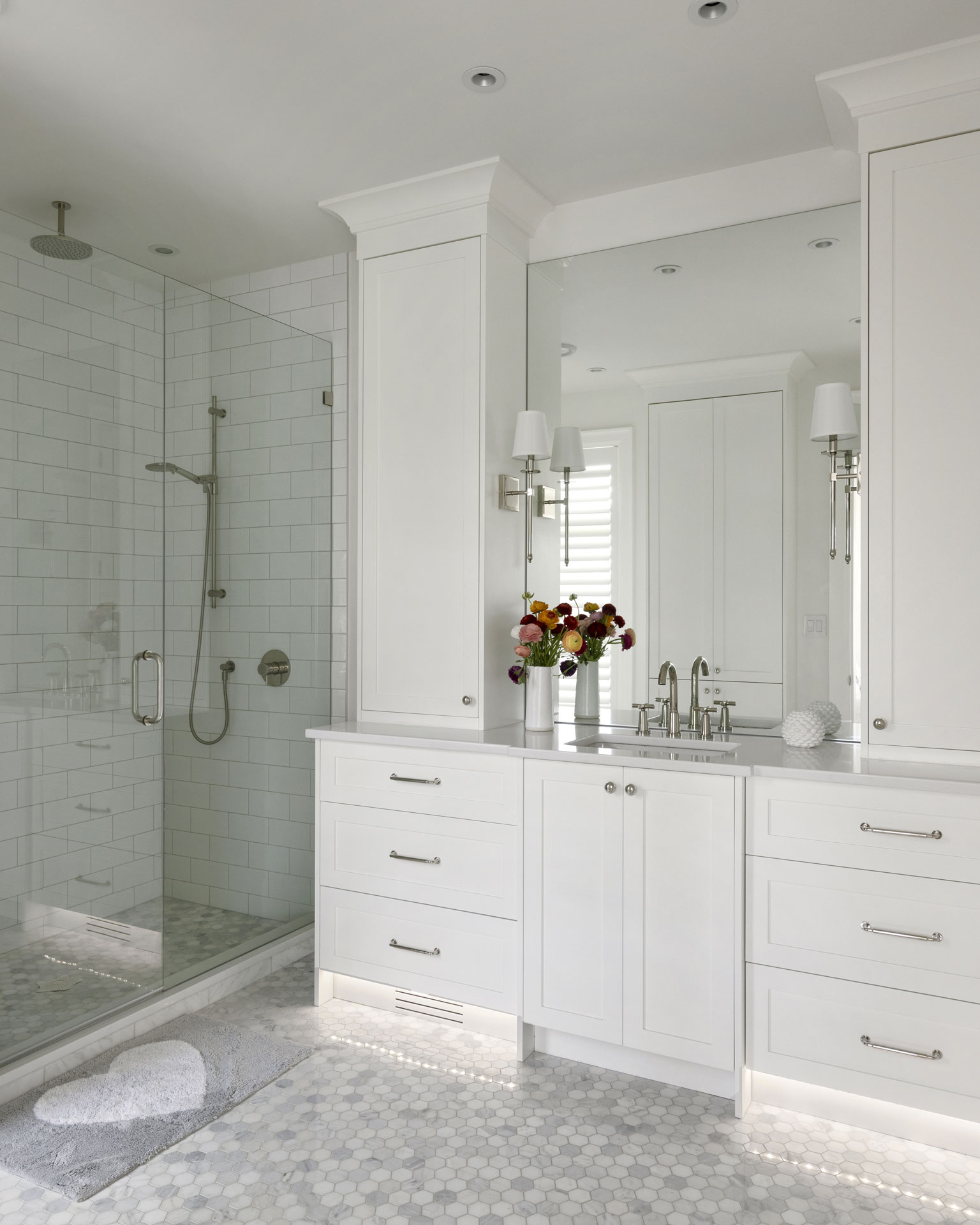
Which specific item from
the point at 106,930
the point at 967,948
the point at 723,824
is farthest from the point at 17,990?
the point at 967,948

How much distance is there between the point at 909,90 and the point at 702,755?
→ 5.92 ft

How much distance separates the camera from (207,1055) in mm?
2479

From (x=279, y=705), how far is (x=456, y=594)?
87cm

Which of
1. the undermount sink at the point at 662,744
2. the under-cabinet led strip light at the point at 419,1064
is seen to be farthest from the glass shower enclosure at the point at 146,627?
the undermount sink at the point at 662,744

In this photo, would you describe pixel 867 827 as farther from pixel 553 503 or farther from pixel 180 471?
pixel 180 471

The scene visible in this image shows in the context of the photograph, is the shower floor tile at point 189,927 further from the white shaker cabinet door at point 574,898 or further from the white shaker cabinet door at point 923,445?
the white shaker cabinet door at point 923,445

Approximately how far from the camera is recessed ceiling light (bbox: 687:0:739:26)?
1.95m

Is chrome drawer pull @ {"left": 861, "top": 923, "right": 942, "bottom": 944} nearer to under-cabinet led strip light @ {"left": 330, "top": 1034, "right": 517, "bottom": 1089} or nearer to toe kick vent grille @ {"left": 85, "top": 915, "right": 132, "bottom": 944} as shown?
under-cabinet led strip light @ {"left": 330, "top": 1034, "right": 517, "bottom": 1089}

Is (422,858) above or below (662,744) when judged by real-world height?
below

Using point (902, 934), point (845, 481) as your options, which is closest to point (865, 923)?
point (902, 934)

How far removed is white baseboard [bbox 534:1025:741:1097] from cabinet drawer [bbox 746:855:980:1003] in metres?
0.39

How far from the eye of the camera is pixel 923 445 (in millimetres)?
2193

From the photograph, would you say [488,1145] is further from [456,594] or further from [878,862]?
[456,594]

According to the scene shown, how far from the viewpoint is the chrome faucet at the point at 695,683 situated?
279 centimetres
